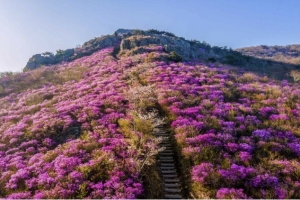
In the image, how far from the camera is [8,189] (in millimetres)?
13609

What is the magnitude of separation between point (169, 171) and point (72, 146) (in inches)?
277

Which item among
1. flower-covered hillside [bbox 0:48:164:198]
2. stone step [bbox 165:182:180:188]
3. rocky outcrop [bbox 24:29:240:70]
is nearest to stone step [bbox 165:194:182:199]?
stone step [bbox 165:182:180:188]

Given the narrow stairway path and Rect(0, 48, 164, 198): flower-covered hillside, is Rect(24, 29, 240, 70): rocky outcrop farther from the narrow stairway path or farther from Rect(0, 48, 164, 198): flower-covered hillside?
the narrow stairway path

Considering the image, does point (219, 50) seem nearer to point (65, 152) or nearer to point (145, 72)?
point (145, 72)

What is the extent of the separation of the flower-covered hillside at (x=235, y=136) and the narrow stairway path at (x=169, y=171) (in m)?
0.66

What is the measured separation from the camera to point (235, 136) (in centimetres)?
1719

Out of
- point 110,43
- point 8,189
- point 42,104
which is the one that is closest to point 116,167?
point 8,189

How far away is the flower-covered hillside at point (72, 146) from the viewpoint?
43.0 ft

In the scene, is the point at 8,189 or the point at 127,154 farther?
the point at 127,154

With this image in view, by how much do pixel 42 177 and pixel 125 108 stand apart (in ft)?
33.6

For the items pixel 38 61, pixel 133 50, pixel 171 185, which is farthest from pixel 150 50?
pixel 171 185

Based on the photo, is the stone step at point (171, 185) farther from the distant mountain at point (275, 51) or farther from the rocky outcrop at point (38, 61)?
the distant mountain at point (275, 51)

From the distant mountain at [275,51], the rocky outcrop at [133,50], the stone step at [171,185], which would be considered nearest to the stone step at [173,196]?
the stone step at [171,185]

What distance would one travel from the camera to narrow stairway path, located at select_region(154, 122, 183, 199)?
13125 millimetres
